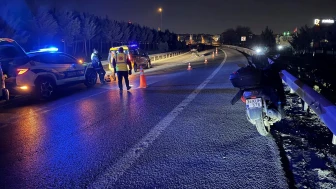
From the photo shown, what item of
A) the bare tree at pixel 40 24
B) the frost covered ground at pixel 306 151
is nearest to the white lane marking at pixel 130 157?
the frost covered ground at pixel 306 151

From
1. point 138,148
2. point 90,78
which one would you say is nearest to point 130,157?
point 138,148

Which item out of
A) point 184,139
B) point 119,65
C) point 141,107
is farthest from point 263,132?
point 119,65

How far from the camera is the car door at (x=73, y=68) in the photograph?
39.2 feet

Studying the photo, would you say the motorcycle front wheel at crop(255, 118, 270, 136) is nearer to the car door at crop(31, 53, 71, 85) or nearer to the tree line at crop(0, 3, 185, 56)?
the car door at crop(31, 53, 71, 85)

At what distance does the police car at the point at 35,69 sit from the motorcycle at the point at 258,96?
302 inches

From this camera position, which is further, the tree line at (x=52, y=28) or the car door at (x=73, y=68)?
the tree line at (x=52, y=28)

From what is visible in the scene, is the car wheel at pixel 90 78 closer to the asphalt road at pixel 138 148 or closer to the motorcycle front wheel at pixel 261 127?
the asphalt road at pixel 138 148

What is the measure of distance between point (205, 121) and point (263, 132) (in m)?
1.46

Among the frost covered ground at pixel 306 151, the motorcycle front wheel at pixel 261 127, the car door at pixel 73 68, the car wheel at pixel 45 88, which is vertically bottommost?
the frost covered ground at pixel 306 151

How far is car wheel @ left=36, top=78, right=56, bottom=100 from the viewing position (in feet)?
34.1

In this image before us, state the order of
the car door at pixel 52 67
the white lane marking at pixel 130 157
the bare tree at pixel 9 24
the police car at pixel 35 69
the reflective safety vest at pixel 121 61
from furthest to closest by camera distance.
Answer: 1. the bare tree at pixel 9 24
2. the reflective safety vest at pixel 121 61
3. the car door at pixel 52 67
4. the police car at pixel 35 69
5. the white lane marking at pixel 130 157

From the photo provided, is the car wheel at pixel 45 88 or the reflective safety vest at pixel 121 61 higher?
the reflective safety vest at pixel 121 61

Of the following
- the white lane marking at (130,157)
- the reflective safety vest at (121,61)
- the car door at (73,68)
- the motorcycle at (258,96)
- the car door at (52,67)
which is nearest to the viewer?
the white lane marking at (130,157)

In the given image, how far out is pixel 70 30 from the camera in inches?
1538
